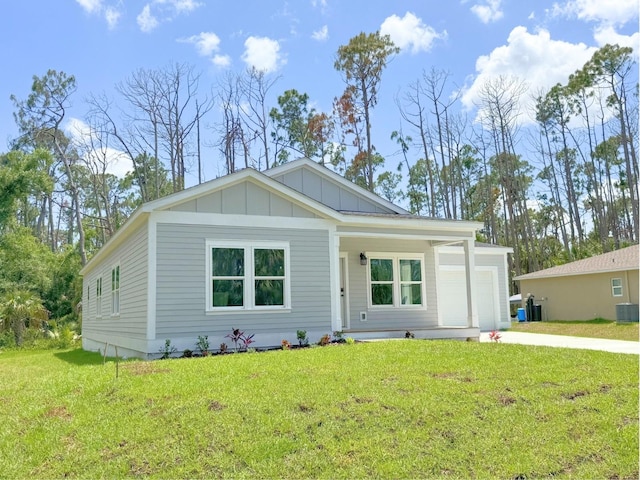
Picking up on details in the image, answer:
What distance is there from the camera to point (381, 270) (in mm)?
15016

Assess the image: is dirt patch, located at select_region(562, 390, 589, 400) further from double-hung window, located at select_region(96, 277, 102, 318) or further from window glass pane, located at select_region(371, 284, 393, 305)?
double-hung window, located at select_region(96, 277, 102, 318)

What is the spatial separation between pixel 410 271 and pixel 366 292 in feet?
4.76

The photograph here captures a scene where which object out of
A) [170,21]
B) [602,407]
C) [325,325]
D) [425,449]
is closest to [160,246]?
[325,325]

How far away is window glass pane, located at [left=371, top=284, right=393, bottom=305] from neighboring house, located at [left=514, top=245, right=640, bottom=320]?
10928 mm

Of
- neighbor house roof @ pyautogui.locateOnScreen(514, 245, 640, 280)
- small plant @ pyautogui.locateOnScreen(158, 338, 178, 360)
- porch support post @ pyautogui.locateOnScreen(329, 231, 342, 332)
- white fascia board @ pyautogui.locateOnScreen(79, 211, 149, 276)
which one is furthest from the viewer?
neighbor house roof @ pyautogui.locateOnScreen(514, 245, 640, 280)

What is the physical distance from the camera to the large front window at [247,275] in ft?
36.4

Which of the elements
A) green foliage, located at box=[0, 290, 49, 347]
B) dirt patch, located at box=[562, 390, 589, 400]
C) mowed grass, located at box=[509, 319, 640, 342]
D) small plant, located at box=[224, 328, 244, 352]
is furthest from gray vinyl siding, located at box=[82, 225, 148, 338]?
mowed grass, located at box=[509, 319, 640, 342]

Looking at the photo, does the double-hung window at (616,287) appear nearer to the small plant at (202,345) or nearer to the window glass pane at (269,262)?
the window glass pane at (269,262)

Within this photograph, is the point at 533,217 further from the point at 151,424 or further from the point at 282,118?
the point at 151,424

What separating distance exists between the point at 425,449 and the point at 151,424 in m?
2.68

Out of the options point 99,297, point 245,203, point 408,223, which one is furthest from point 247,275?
point 99,297

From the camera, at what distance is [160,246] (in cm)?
1066

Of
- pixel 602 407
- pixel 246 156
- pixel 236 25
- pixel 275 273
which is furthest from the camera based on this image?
pixel 246 156

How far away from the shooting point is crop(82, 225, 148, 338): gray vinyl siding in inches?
436
